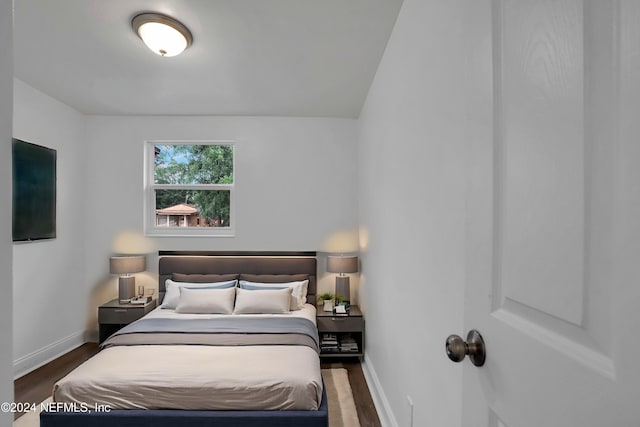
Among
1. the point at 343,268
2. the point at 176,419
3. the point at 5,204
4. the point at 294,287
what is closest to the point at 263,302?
the point at 294,287

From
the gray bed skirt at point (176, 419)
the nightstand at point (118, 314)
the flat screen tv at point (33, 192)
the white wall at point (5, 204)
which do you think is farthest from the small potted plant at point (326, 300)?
the white wall at point (5, 204)

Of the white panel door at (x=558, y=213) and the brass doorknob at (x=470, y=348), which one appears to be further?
the brass doorknob at (x=470, y=348)

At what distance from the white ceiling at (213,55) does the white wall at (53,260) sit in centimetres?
22

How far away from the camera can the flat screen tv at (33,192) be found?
2.90 m

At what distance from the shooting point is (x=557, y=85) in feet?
1.66

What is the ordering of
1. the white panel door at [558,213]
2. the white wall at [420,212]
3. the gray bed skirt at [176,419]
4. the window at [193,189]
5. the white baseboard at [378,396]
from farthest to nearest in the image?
the window at [193,189] → the white baseboard at [378,396] → the gray bed skirt at [176,419] → the white wall at [420,212] → the white panel door at [558,213]

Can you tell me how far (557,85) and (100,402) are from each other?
2.51 meters

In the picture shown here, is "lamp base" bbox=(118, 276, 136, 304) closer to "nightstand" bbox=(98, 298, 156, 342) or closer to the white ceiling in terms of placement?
"nightstand" bbox=(98, 298, 156, 342)

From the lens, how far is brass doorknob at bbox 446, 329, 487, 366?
0.70 metres

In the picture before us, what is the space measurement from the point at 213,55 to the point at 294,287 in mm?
2291

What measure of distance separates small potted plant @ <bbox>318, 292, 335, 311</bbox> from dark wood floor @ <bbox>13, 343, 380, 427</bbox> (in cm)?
56

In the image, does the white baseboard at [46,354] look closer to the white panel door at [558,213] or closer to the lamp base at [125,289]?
the lamp base at [125,289]

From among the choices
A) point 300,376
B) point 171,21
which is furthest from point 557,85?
point 171,21

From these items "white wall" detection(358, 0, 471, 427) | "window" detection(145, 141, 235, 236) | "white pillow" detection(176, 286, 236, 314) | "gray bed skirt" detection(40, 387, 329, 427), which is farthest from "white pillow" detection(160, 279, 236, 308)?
"white wall" detection(358, 0, 471, 427)
